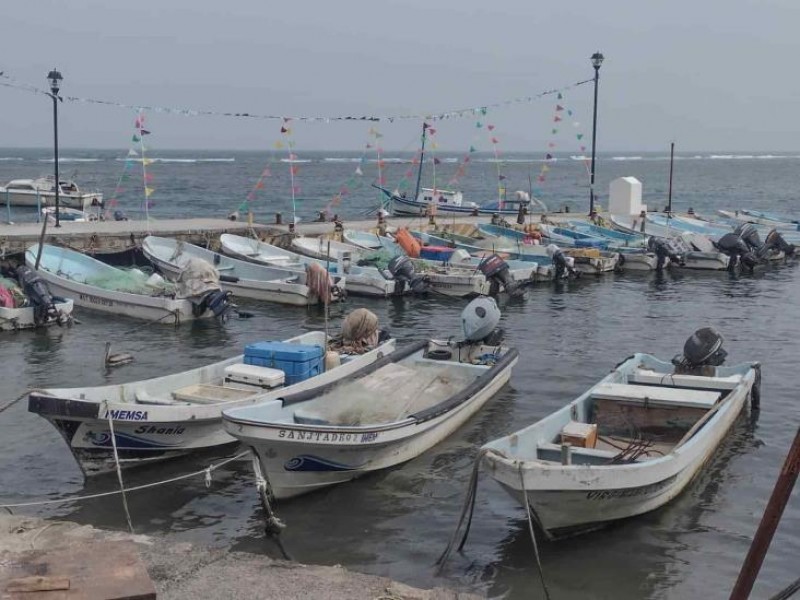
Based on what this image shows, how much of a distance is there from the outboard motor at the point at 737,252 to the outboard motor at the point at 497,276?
9891 mm

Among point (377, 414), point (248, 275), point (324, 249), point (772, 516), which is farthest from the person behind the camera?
point (324, 249)

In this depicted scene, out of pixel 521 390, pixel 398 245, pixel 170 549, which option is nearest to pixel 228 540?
pixel 170 549

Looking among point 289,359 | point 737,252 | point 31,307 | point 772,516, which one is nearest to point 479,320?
point 289,359

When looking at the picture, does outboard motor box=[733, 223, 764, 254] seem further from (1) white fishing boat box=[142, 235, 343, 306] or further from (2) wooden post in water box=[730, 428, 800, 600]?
(2) wooden post in water box=[730, 428, 800, 600]

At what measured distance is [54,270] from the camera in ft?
82.3

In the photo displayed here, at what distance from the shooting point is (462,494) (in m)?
11.4

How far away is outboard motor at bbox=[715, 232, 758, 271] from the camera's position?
103ft

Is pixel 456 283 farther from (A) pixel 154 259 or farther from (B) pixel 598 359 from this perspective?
(A) pixel 154 259

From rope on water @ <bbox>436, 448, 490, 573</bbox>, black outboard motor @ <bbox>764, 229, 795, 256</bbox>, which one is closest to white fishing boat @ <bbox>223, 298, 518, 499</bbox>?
rope on water @ <bbox>436, 448, 490, 573</bbox>

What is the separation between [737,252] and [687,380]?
19.7m

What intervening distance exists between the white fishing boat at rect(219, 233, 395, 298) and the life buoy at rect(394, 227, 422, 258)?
2324 millimetres

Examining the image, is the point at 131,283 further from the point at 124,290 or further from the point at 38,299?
the point at 38,299

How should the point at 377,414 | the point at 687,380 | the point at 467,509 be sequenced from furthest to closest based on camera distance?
the point at 687,380
the point at 377,414
the point at 467,509

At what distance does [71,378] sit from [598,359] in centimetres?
1051
